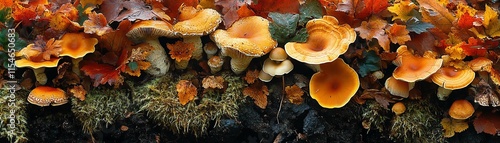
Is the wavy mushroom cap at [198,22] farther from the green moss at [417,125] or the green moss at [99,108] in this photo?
the green moss at [417,125]

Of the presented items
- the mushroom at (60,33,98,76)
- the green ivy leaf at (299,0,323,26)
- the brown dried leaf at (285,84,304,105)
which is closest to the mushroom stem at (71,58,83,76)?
the mushroom at (60,33,98,76)

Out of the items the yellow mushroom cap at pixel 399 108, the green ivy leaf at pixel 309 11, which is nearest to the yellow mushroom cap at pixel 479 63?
the yellow mushroom cap at pixel 399 108

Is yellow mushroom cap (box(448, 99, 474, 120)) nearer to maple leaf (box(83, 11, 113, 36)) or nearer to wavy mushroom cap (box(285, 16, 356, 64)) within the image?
wavy mushroom cap (box(285, 16, 356, 64))

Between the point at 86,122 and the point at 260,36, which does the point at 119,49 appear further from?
the point at 260,36

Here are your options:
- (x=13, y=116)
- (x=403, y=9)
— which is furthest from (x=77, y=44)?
(x=403, y=9)

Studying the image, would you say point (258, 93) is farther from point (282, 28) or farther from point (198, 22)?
point (198, 22)

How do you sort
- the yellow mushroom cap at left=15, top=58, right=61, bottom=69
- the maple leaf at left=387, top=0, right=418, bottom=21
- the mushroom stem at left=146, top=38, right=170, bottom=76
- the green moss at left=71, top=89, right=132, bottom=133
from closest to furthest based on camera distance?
the yellow mushroom cap at left=15, top=58, right=61, bottom=69 → the green moss at left=71, top=89, right=132, bottom=133 → the mushroom stem at left=146, top=38, right=170, bottom=76 → the maple leaf at left=387, top=0, right=418, bottom=21
